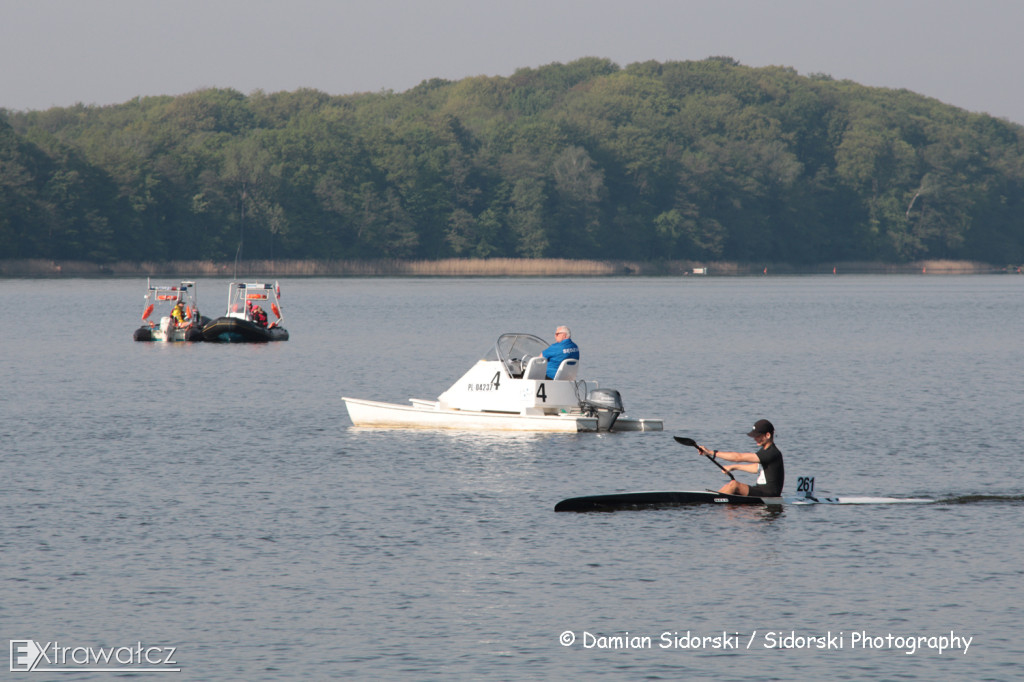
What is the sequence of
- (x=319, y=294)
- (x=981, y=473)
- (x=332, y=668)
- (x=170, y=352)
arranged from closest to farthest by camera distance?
1. (x=332, y=668)
2. (x=981, y=473)
3. (x=170, y=352)
4. (x=319, y=294)

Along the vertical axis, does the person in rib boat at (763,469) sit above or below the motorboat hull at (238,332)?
above

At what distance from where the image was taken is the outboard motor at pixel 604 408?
2942 cm

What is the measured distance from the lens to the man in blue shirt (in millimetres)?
29672

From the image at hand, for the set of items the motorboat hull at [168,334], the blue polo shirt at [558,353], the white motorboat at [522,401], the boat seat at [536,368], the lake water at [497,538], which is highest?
the blue polo shirt at [558,353]

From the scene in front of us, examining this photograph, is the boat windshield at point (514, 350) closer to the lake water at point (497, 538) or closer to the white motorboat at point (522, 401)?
the white motorboat at point (522, 401)

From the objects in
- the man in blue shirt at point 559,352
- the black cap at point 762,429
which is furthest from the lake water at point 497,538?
the man in blue shirt at point 559,352

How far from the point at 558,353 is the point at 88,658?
17.0m

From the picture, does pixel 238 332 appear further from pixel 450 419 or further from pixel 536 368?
pixel 536 368

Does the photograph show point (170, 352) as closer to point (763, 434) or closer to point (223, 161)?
point (763, 434)

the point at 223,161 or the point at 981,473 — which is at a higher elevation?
the point at 223,161

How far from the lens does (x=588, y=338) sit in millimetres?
65500

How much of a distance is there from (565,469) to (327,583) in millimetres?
9666

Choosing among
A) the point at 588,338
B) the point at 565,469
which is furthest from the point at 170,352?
the point at 565,469

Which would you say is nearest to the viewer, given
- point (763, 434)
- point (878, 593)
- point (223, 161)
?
point (878, 593)
